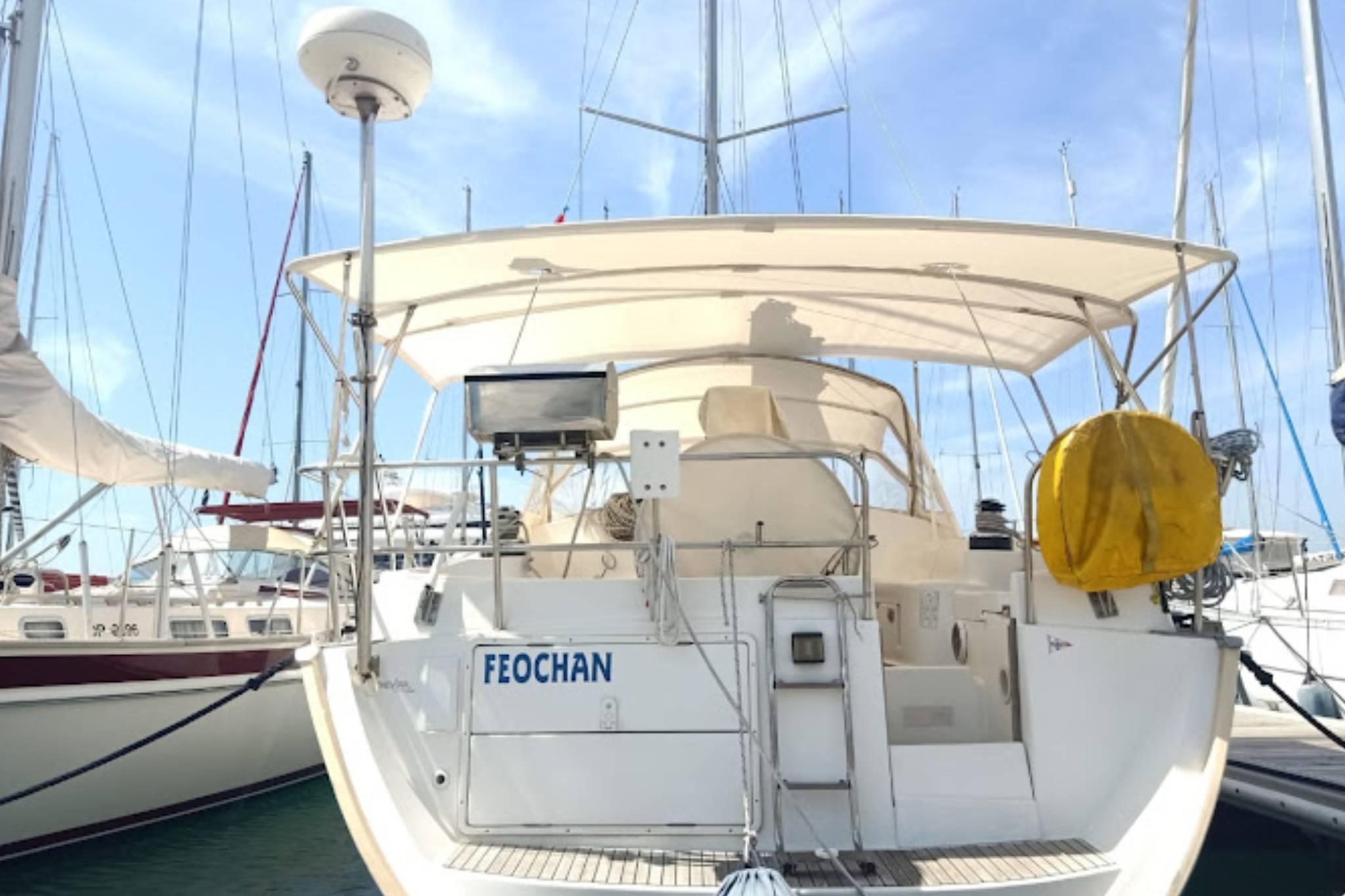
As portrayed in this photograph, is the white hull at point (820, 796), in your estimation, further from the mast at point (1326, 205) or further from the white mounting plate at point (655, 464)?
the mast at point (1326, 205)

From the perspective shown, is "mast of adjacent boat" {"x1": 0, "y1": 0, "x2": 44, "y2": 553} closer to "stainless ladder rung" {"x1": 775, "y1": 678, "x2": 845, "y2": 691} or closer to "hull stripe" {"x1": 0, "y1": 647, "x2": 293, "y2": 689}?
"hull stripe" {"x1": 0, "y1": 647, "x2": 293, "y2": 689}

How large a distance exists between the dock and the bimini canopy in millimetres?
2699

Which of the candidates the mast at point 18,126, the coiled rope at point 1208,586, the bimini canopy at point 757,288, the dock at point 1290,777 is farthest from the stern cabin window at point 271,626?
the coiled rope at point 1208,586

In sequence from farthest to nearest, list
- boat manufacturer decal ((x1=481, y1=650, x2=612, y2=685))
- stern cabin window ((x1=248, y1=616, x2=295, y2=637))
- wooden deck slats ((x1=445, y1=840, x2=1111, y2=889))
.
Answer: stern cabin window ((x1=248, y1=616, x2=295, y2=637)), boat manufacturer decal ((x1=481, y1=650, x2=612, y2=685)), wooden deck slats ((x1=445, y1=840, x2=1111, y2=889))

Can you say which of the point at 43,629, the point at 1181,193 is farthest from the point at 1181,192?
the point at 43,629

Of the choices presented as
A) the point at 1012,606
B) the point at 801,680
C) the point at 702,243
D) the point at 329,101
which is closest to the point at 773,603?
the point at 801,680

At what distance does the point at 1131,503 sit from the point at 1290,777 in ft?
10.3

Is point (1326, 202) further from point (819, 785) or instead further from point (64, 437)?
point (64, 437)

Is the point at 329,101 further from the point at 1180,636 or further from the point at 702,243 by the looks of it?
the point at 1180,636

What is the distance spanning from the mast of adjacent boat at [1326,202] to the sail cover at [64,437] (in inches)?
376

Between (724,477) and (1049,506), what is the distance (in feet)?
5.31

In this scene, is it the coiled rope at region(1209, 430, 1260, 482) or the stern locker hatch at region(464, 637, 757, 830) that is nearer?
the stern locker hatch at region(464, 637, 757, 830)

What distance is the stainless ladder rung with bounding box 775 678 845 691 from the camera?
3824mm

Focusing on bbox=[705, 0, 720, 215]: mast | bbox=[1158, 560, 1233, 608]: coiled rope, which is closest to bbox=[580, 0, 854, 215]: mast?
bbox=[705, 0, 720, 215]: mast
